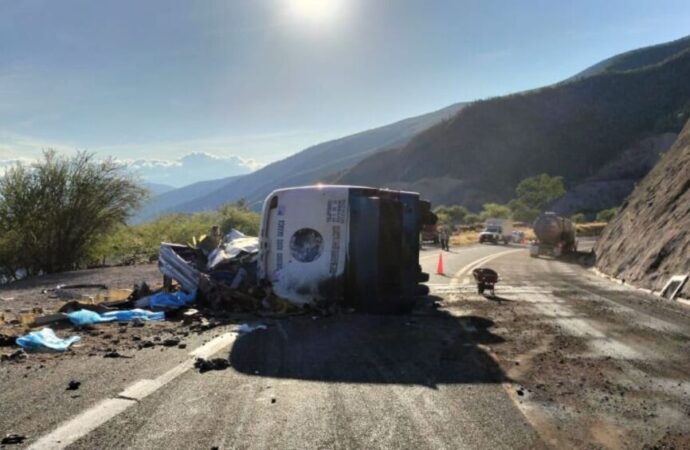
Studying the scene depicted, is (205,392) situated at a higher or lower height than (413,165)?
lower

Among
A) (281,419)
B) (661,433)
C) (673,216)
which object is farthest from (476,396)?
(673,216)

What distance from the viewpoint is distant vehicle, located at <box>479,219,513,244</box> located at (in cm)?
5747

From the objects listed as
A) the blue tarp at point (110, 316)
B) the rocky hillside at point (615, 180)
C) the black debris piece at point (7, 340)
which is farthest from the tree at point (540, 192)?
the black debris piece at point (7, 340)

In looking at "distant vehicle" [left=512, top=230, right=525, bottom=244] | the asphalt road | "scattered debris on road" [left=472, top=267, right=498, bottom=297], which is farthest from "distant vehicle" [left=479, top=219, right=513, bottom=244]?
the asphalt road

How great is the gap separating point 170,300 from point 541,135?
570ft

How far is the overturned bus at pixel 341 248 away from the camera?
8.82 m

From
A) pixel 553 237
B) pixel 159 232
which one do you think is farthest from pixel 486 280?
pixel 553 237

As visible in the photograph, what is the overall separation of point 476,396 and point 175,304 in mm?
5816

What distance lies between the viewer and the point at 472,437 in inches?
144

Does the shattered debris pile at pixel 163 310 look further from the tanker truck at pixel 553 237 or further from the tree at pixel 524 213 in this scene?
the tree at pixel 524 213

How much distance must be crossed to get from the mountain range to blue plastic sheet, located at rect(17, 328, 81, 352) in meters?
139

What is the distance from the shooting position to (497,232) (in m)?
58.3

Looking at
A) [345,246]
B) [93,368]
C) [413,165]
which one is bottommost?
[93,368]

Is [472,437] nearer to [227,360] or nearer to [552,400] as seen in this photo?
[552,400]
